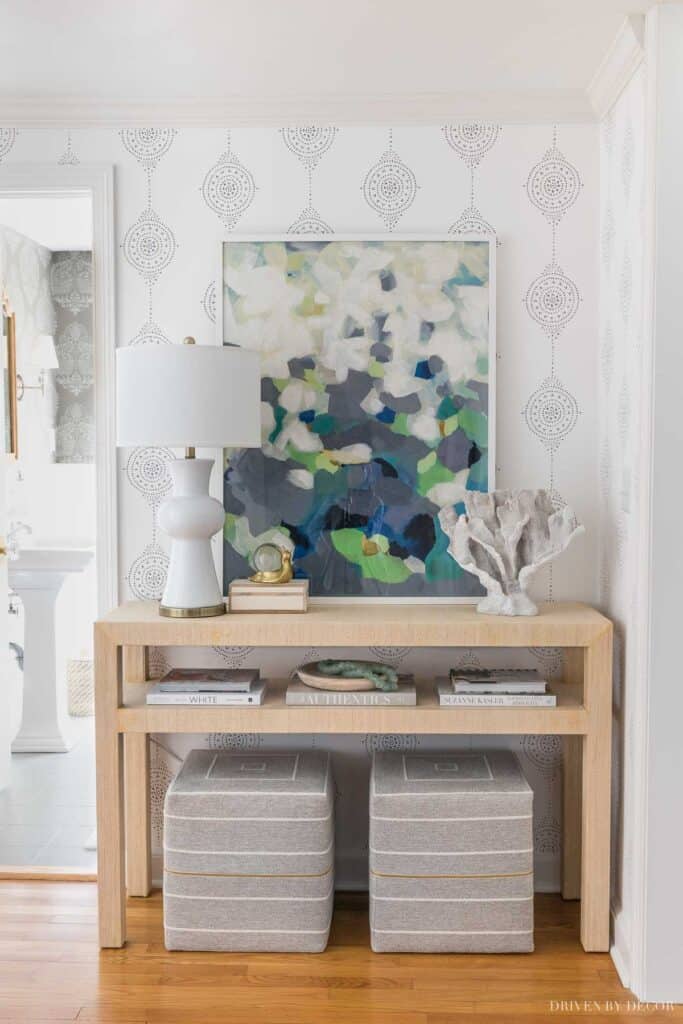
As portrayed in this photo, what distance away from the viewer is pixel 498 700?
102 inches

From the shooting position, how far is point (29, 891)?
298 cm

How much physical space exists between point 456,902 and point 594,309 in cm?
177

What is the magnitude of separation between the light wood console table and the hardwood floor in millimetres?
113

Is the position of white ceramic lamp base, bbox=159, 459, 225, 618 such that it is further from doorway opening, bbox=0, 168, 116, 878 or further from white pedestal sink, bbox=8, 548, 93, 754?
white pedestal sink, bbox=8, 548, 93, 754

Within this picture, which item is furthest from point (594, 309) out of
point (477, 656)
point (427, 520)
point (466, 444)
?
point (477, 656)

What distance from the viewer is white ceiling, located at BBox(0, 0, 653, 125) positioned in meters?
2.29

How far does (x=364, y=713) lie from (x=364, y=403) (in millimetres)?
949

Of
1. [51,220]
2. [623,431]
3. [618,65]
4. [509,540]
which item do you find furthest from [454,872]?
[51,220]

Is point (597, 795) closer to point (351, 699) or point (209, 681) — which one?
point (351, 699)

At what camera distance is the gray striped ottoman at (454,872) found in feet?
8.43

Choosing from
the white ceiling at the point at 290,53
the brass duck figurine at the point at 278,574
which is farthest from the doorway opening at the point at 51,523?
the brass duck figurine at the point at 278,574

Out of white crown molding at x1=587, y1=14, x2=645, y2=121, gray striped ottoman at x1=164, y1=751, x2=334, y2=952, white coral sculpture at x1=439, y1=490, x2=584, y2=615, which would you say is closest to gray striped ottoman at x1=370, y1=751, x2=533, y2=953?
gray striped ottoman at x1=164, y1=751, x2=334, y2=952

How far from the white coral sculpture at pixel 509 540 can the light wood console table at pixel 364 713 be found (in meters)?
0.09

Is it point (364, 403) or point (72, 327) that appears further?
point (72, 327)
